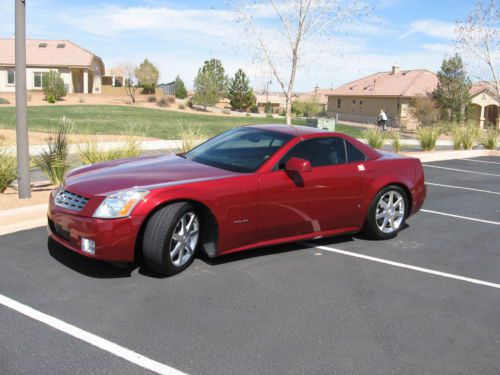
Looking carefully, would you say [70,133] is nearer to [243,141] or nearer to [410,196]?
[243,141]

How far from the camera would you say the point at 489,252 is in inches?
272

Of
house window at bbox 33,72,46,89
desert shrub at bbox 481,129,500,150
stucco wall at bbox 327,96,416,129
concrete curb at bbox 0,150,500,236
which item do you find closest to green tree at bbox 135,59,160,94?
house window at bbox 33,72,46,89

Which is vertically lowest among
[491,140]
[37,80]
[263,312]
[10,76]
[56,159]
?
[263,312]

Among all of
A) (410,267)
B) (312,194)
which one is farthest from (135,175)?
(410,267)

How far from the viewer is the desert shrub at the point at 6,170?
26.8 feet

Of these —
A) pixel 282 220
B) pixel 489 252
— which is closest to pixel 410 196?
pixel 489 252

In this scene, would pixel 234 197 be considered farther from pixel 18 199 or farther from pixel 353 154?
pixel 18 199

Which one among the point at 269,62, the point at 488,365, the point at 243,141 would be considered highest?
the point at 269,62

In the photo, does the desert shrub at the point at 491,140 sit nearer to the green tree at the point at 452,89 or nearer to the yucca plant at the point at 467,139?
the yucca plant at the point at 467,139

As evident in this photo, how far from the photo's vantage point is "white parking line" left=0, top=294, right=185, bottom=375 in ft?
11.9

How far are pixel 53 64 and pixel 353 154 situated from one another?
50.3m

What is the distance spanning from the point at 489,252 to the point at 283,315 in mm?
3573

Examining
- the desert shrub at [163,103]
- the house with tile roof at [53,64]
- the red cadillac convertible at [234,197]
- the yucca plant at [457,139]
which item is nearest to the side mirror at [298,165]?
the red cadillac convertible at [234,197]

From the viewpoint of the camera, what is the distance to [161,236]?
5.03 metres
